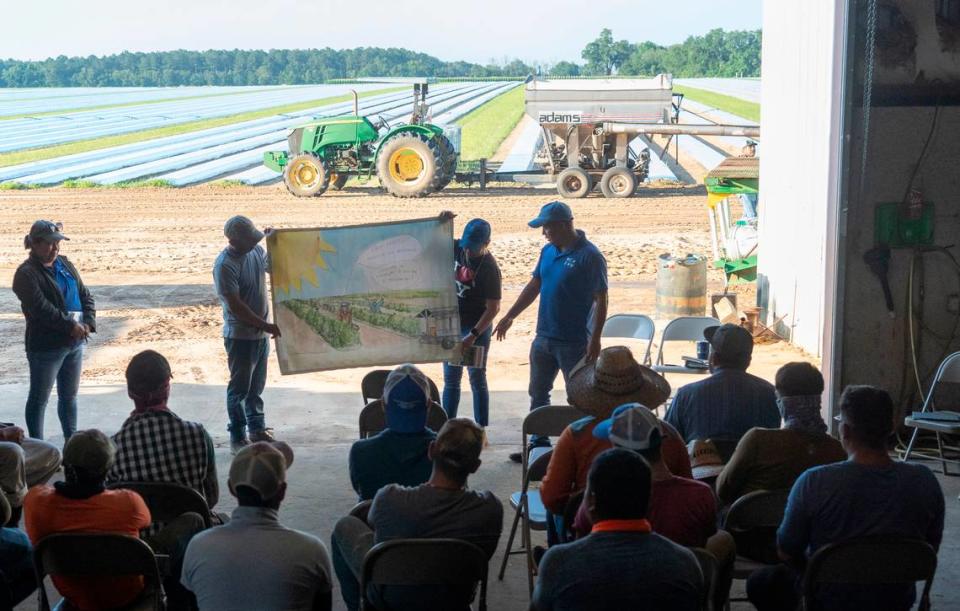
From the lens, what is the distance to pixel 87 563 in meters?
3.96

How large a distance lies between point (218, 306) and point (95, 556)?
1055 centimetres

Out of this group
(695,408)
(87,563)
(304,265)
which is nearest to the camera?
(87,563)

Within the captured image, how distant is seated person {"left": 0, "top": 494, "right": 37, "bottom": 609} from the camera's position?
174 inches

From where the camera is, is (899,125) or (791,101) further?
(791,101)

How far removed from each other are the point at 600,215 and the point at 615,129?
11.5 feet

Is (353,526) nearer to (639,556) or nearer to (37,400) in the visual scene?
(639,556)

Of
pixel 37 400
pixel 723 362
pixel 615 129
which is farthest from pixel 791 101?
pixel 615 129

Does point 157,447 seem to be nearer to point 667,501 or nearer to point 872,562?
point 667,501

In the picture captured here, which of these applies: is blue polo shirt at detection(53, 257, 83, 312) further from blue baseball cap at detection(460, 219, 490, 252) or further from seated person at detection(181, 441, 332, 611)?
seated person at detection(181, 441, 332, 611)

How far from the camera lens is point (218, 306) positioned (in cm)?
1428

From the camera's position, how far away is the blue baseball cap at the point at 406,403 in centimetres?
464

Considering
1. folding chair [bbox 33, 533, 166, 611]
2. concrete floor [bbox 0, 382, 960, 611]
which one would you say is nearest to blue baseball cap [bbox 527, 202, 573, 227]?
concrete floor [bbox 0, 382, 960, 611]

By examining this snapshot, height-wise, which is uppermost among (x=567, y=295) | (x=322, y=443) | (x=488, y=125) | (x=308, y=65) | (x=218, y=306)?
(x=308, y=65)

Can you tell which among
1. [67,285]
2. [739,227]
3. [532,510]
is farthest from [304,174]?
[532,510]
